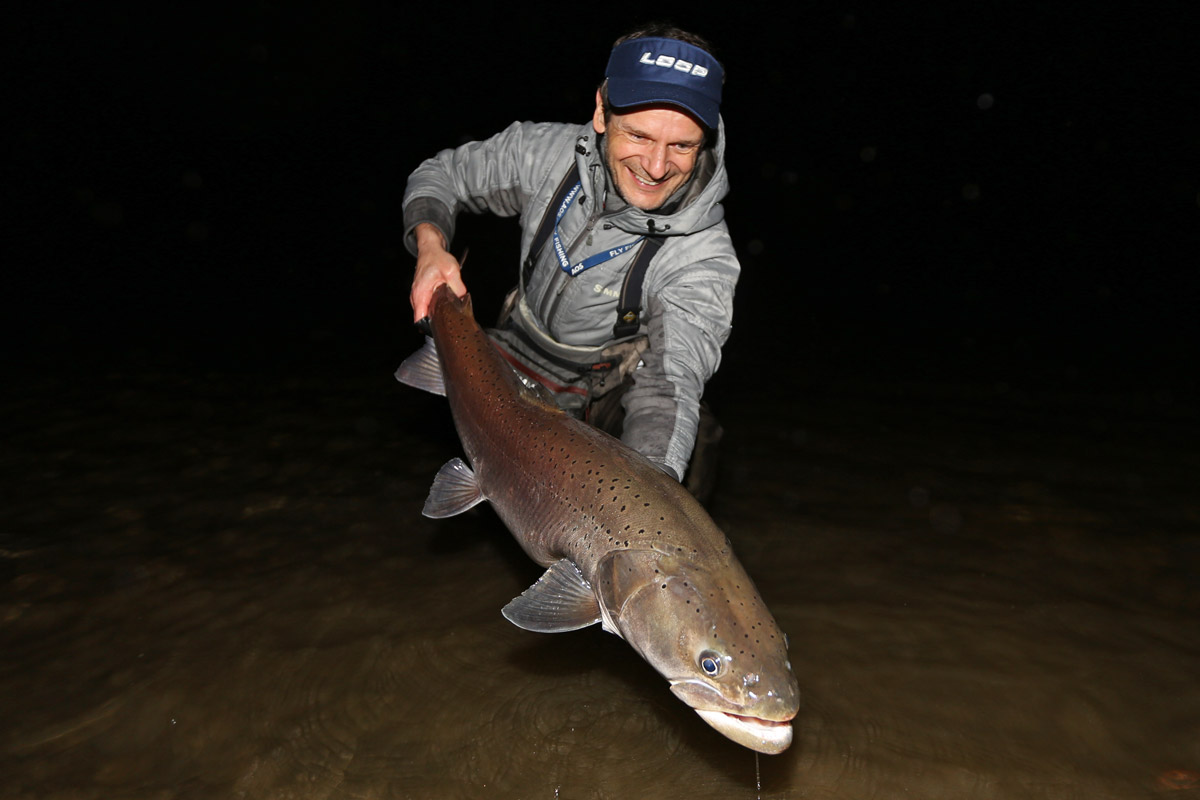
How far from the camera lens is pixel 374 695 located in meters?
2.93

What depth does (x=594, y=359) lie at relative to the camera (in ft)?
13.4

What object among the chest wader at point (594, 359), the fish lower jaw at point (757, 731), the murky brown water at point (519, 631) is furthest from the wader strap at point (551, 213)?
the fish lower jaw at point (757, 731)

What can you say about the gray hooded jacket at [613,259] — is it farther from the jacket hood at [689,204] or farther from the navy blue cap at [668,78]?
the navy blue cap at [668,78]

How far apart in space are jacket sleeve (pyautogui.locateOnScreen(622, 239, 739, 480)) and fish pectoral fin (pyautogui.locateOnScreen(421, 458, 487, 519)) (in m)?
0.68

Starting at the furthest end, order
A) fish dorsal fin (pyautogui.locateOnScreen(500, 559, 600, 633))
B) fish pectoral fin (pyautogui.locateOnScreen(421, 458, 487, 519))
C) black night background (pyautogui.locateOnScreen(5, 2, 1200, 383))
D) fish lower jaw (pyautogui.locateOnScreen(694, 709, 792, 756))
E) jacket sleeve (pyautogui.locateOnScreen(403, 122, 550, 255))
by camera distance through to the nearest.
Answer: black night background (pyautogui.locateOnScreen(5, 2, 1200, 383)) → jacket sleeve (pyautogui.locateOnScreen(403, 122, 550, 255)) → fish pectoral fin (pyautogui.locateOnScreen(421, 458, 487, 519)) → fish dorsal fin (pyautogui.locateOnScreen(500, 559, 600, 633)) → fish lower jaw (pyautogui.locateOnScreen(694, 709, 792, 756))

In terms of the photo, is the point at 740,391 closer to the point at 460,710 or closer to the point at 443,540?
the point at 443,540

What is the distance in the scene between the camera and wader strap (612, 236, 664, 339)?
3.53 metres

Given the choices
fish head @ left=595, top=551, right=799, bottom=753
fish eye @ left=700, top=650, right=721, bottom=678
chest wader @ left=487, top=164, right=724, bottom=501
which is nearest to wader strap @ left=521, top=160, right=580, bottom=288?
chest wader @ left=487, top=164, right=724, bottom=501

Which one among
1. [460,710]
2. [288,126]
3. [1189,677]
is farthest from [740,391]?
[288,126]

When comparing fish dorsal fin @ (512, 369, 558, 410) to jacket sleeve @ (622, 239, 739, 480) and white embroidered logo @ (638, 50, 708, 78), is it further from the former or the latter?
white embroidered logo @ (638, 50, 708, 78)

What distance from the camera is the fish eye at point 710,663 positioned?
1.83 meters

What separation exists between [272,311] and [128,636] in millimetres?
8961

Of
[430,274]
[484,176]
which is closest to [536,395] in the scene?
[430,274]

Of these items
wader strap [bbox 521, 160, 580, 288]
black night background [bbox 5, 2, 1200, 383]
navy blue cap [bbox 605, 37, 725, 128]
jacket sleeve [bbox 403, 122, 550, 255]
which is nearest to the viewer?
navy blue cap [bbox 605, 37, 725, 128]
